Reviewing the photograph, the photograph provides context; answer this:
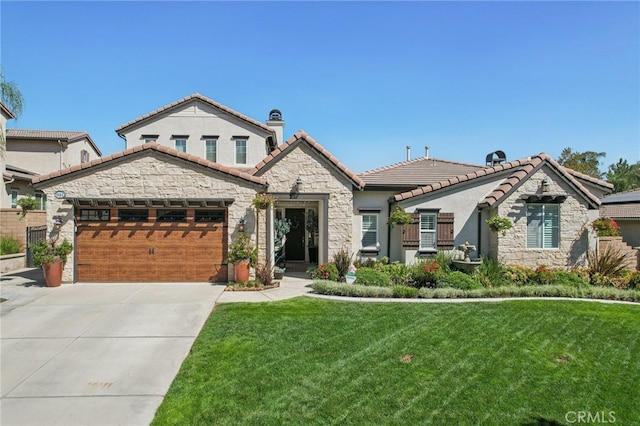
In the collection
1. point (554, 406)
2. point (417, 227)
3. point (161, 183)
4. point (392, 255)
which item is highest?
point (161, 183)

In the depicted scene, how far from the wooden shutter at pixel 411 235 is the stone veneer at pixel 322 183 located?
224cm

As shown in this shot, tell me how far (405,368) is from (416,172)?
40.2ft

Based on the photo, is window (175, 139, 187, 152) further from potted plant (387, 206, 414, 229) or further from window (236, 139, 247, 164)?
potted plant (387, 206, 414, 229)

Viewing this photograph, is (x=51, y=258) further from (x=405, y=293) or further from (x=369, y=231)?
(x=405, y=293)

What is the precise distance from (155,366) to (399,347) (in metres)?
4.35

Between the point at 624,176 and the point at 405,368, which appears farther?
the point at 624,176

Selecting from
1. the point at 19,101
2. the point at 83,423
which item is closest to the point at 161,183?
the point at 19,101

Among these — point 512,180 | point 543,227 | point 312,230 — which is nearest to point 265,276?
point 312,230

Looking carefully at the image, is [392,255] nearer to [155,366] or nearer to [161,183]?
[161,183]

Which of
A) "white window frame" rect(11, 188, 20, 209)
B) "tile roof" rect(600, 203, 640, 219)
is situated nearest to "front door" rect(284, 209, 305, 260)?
"white window frame" rect(11, 188, 20, 209)

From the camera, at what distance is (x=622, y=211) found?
21344 millimetres

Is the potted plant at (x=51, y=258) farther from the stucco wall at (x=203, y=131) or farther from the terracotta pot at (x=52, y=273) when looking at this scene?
the stucco wall at (x=203, y=131)

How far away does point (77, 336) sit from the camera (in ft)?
23.4

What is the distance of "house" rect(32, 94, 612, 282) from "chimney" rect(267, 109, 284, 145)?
9125mm
